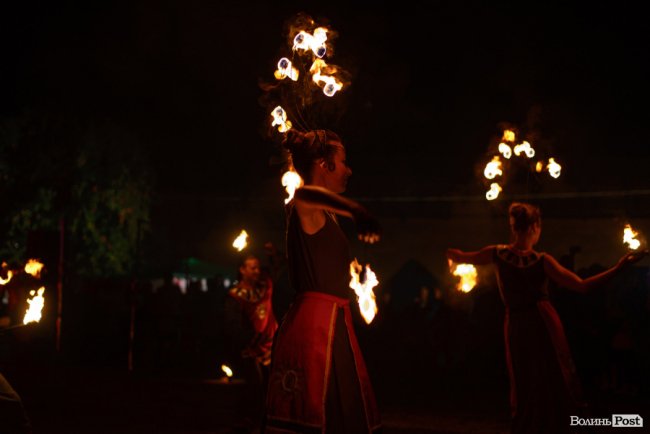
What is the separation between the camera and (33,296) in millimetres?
6480

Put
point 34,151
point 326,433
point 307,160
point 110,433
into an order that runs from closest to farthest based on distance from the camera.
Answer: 1. point 326,433
2. point 307,160
3. point 110,433
4. point 34,151

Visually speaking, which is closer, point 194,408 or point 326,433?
point 326,433

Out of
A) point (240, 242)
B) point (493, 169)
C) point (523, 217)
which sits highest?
point (493, 169)

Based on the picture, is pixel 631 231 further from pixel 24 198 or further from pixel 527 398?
pixel 24 198

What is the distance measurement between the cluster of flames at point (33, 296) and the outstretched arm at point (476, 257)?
3.42 metres

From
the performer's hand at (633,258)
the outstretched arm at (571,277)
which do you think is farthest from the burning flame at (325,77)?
the performer's hand at (633,258)

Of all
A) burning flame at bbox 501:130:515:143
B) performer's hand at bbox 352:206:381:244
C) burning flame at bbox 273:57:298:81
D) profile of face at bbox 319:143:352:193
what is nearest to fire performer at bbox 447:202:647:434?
burning flame at bbox 273:57:298:81

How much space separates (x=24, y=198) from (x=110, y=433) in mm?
29805

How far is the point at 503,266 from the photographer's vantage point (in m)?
6.28

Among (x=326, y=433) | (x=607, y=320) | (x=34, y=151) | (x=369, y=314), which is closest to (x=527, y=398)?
(x=369, y=314)

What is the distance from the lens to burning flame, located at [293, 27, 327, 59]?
535 centimetres

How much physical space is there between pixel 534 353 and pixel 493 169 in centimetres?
365

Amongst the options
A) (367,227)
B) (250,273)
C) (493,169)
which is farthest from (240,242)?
(367,227)

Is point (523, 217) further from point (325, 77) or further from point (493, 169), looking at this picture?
point (493, 169)
